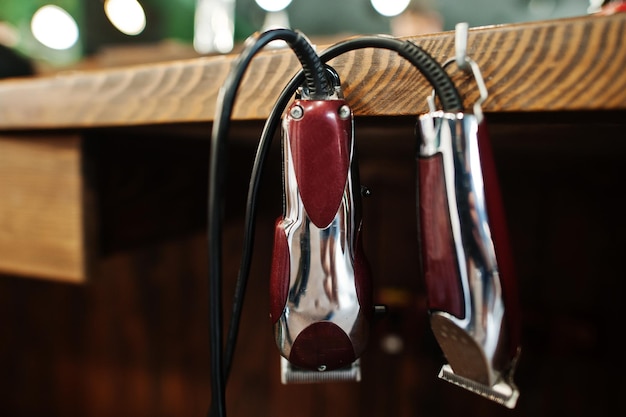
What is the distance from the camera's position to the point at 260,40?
23 cm

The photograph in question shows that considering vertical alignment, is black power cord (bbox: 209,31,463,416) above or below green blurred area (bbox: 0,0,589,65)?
below

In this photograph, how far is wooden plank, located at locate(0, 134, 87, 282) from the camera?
45cm

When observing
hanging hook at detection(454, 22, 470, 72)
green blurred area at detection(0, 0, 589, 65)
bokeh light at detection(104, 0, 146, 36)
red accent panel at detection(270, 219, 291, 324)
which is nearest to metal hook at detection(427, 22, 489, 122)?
hanging hook at detection(454, 22, 470, 72)

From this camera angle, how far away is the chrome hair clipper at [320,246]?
0.25 metres

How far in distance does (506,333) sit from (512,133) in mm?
218

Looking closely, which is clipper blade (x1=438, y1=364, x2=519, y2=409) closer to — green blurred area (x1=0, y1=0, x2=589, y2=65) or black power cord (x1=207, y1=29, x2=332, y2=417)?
black power cord (x1=207, y1=29, x2=332, y2=417)

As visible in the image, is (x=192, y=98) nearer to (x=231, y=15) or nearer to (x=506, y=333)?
(x=506, y=333)

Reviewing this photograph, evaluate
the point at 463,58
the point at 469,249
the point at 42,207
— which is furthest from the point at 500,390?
the point at 42,207

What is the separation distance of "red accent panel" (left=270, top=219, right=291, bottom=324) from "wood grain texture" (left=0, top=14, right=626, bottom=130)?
10cm

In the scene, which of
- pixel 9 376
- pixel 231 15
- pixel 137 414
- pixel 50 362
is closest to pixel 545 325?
pixel 137 414

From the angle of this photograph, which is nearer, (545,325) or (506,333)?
(506,333)

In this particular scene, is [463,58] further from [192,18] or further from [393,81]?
[192,18]

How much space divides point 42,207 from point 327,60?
39 centimetres

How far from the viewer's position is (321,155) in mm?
250
